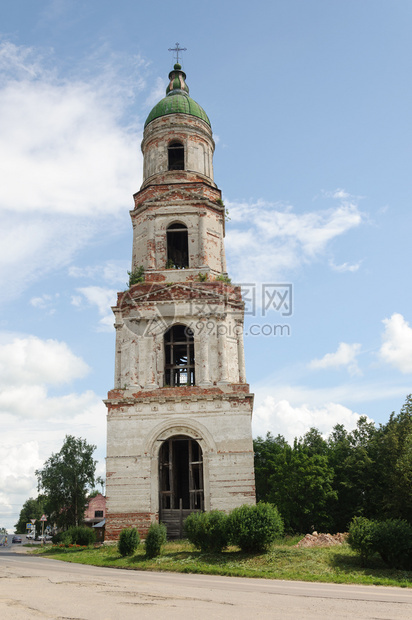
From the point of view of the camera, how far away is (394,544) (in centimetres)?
1636

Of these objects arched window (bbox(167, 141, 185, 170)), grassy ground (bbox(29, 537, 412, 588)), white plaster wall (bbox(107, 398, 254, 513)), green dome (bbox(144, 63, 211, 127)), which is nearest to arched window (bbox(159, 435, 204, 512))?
white plaster wall (bbox(107, 398, 254, 513))

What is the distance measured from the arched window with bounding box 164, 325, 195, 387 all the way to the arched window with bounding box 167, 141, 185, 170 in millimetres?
9767

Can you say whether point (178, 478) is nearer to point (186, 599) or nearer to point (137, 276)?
point (137, 276)

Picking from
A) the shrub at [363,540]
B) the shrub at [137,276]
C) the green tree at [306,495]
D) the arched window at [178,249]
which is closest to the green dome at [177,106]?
the arched window at [178,249]

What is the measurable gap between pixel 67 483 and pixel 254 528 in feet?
93.0

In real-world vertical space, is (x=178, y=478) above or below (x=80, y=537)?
above

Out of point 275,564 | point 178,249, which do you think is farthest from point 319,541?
point 178,249

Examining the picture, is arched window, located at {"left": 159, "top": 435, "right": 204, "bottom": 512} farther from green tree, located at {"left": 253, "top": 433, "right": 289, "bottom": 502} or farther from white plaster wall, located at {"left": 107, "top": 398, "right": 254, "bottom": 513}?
green tree, located at {"left": 253, "top": 433, "right": 289, "bottom": 502}

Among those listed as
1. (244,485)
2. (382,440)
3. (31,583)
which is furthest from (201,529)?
(382,440)

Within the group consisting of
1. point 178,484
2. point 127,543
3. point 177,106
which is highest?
point 177,106

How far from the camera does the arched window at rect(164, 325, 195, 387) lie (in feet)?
87.1

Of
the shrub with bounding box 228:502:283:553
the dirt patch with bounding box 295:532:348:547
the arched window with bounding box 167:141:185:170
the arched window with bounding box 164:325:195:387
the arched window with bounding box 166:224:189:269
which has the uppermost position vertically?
the arched window with bounding box 167:141:185:170

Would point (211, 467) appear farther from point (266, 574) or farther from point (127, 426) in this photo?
point (266, 574)

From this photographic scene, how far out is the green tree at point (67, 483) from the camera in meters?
41.9
